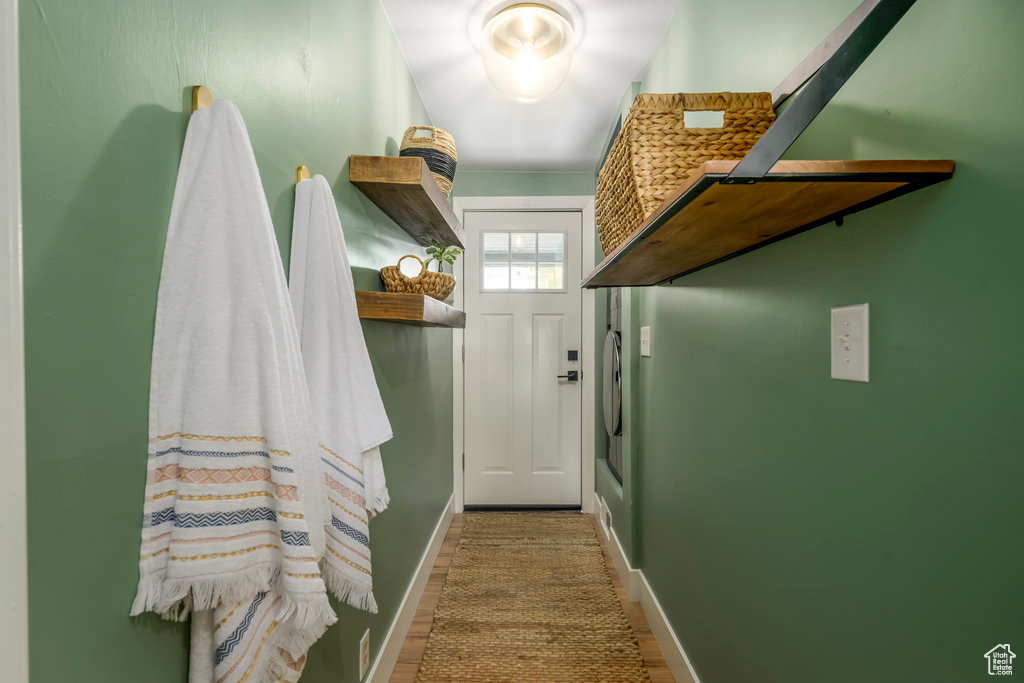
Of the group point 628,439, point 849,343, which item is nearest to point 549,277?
point 628,439

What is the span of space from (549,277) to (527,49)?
74.1 inches

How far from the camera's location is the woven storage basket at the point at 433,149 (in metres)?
1.83

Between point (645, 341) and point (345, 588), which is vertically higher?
point (645, 341)

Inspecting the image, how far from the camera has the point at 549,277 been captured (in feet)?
11.6

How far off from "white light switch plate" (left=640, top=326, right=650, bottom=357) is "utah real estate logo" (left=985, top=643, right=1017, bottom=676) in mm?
1588

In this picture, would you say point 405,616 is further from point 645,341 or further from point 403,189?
point 403,189

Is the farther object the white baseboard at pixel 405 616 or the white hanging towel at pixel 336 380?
the white baseboard at pixel 405 616

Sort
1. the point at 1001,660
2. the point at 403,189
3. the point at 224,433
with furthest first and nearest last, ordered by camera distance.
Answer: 1. the point at 403,189
2. the point at 224,433
3. the point at 1001,660

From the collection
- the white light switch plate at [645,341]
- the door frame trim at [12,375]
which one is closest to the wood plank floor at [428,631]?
the white light switch plate at [645,341]

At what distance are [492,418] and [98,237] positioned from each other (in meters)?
2.99

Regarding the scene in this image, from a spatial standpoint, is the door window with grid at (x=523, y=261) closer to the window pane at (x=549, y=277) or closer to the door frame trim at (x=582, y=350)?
the window pane at (x=549, y=277)

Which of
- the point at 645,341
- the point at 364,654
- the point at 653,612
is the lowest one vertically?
the point at 653,612

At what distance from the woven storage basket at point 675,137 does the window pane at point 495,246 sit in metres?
2.42

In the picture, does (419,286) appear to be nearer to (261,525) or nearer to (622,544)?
A: (261,525)
